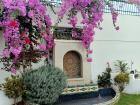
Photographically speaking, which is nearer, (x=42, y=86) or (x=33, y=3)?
(x=42, y=86)

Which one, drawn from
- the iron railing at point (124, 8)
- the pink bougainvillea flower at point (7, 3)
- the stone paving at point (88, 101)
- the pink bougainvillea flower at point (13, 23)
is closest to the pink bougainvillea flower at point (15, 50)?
the pink bougainvillea flower at point (13, 23)

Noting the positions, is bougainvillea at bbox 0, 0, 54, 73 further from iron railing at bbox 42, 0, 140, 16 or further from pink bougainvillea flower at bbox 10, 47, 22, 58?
iron railing at bbox 42, 0, 140, 16

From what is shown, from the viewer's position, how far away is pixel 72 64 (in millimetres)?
15820

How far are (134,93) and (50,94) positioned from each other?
5825 mm

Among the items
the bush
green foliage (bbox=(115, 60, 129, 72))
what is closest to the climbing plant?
the bush

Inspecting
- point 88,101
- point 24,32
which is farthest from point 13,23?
point 88,101

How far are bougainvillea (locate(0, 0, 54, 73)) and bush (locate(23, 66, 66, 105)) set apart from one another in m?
0.88

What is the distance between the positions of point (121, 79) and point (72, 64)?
2.35 metres

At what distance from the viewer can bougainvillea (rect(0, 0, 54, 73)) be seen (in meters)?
11.6

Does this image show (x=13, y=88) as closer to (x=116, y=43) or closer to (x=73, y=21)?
(x=73, y=21)

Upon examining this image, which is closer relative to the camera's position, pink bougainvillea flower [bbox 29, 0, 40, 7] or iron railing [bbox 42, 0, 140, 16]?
pink bougainvillea flower [bbox 29, 0, 40, 7]

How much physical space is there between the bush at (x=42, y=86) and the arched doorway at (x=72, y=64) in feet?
10.3

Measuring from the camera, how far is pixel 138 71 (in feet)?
60.0

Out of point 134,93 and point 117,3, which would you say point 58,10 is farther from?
point 134,93
